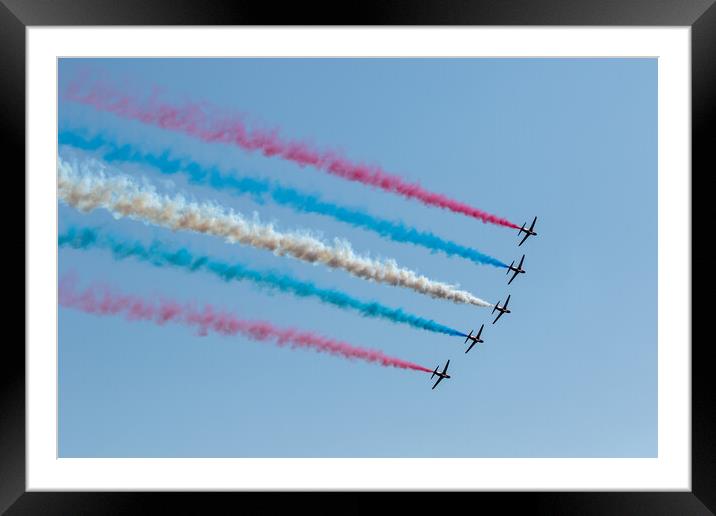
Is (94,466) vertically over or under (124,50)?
under

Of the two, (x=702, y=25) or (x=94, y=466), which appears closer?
(x=702, y=25)

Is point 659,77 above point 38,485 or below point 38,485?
above

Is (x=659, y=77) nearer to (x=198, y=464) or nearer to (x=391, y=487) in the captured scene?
(x=391, y=487)

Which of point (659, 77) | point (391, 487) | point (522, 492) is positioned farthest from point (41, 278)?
point (659, 77)

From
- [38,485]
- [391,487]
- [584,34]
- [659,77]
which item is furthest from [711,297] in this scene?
[38,485]

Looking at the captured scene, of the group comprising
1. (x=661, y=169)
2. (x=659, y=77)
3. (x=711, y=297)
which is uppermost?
(x=659, y=77)

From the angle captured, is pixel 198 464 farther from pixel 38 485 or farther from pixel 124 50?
pixel 124 50
